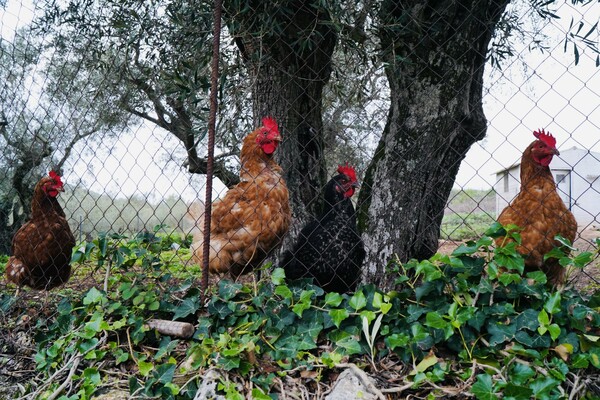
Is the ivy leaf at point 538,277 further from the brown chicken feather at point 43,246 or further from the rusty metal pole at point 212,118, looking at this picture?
the brown chicken feather at point 43,246

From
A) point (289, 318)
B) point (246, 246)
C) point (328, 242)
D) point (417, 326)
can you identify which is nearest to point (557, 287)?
point (417, 326)

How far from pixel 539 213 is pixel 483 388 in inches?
60.3

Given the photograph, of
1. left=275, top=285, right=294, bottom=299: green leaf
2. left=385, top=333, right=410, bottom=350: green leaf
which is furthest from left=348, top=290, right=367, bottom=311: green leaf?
left=275, top=285, right=294, bottom=299: green leaf

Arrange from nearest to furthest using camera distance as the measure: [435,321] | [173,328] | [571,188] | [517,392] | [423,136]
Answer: [517,392] < [435,321] < [173,328] < [423,136] < [571,188]

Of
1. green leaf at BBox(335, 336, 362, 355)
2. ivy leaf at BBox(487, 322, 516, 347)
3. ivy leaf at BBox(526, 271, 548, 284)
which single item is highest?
ivy leaf at BBox(526, 271, 548, 284)

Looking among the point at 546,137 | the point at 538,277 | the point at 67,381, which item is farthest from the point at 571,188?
the point at 67,381

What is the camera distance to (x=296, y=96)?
3.95m

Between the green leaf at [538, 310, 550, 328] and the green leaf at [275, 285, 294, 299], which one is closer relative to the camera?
the green leaf at [538, 310, 550, 328]

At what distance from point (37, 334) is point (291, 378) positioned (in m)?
1.42

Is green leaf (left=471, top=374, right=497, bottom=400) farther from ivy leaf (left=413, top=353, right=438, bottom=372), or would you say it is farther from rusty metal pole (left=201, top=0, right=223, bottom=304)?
rusty metal pole (left=201, top=0, right=223, bottom=304)

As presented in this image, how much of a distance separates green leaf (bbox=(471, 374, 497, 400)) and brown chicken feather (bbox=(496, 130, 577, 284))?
1.15 metres

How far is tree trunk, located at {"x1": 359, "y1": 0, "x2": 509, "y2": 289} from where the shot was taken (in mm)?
3201

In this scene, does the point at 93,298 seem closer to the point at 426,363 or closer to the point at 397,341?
the point at 397,341

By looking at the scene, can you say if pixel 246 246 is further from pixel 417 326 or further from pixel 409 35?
pixel 409 35
